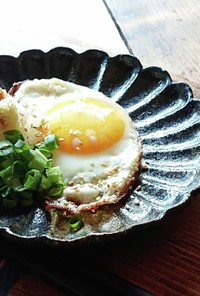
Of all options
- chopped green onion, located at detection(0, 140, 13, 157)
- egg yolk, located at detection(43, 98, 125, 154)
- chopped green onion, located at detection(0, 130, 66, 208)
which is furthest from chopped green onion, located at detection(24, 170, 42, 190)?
egg yolk, located at detection(43, 98, 125, 154)

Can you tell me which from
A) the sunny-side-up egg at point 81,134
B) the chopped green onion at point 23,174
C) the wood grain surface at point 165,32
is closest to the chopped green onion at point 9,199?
the chopped green onion at point 23,174

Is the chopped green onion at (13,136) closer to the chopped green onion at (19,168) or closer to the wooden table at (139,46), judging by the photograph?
the chopped green onion at (19,168)

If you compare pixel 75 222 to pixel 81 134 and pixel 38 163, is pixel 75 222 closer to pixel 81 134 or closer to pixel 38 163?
pixel 38 163

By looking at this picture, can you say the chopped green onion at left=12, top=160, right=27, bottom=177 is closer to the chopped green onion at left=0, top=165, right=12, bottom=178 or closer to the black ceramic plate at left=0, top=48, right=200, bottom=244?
the chopped green onion at left=0, top=165, right=12, bottom=178

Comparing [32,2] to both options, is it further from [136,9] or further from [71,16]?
[136,9]

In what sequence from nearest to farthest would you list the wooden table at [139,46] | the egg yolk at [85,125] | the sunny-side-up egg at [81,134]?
the wooden table at [139,46] < the sunny-side-up egg at [81,134] < the egg yolk at [85,125]

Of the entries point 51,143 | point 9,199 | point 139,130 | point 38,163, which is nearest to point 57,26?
point 139,130
